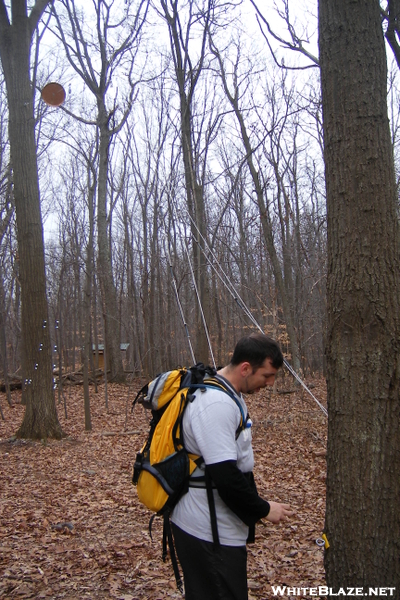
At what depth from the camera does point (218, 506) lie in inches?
79.5

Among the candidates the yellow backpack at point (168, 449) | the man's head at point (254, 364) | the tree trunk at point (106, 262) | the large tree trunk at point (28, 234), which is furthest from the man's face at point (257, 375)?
the tree trunk at point (106, 262)

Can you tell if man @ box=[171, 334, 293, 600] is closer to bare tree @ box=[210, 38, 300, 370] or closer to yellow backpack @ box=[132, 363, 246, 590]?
yellow backpack @ box=[132, 363, 246, 590]

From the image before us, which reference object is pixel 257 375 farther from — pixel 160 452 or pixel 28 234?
pixel 28 234

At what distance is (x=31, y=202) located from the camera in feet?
28.8

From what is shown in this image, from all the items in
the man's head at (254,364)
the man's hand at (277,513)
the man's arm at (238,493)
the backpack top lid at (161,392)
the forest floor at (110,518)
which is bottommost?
the forest floor at (110,518)

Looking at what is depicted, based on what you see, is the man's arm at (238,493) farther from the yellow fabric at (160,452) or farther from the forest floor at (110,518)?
the forest floor at (110,518)

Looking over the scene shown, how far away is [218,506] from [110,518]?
3.62m

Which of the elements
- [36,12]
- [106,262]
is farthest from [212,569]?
[106,262]

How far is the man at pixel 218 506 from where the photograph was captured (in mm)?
1950

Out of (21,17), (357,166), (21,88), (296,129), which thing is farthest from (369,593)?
(296,129)

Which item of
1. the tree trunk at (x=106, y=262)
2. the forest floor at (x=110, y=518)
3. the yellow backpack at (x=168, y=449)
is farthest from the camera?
the tree trunk at (x=106, y=262)

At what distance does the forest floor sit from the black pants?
1626mm

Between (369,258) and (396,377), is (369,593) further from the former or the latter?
(369,258)

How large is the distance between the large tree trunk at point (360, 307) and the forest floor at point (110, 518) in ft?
5.13
